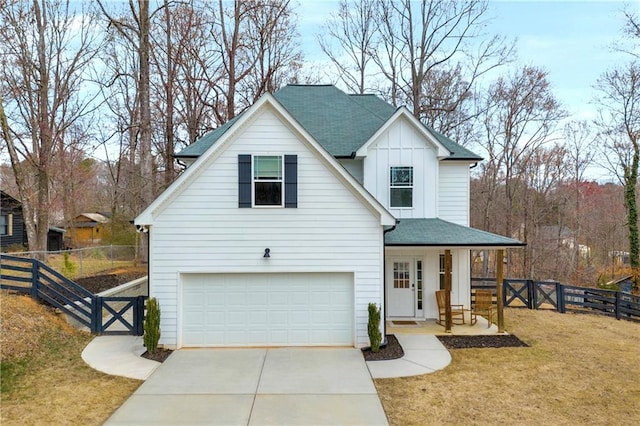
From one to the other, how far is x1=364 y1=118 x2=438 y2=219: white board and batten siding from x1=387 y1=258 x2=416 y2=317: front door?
163 centimetres

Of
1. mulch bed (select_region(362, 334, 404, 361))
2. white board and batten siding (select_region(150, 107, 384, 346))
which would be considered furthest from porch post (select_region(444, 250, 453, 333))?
white board and batten siding (select_region(150, 107, 384, 346))

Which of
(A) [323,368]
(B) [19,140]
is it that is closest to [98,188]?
(B) [19,140]

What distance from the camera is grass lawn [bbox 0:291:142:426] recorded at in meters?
6.57

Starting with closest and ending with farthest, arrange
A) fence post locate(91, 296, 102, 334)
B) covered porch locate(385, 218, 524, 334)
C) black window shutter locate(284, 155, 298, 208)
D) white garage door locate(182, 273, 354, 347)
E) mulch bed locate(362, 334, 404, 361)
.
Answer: mulch bed locate(362, 334, 404, 361)
black window shutter locate(284, 155, 298, 208)
white garage door locate(182, 273, 354, 347)
fence post locate(91, 296, 102, 334)
covered porch locate(385, 218, 524, 334)

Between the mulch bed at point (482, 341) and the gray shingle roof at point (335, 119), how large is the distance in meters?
5.59

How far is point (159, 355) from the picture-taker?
31.2 ft

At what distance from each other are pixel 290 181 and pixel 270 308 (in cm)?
334

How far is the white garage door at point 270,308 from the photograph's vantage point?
1035 cm

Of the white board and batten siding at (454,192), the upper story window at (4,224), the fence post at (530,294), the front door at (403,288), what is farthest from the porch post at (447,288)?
the upper story window at (4,224)

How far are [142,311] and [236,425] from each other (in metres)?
6.05

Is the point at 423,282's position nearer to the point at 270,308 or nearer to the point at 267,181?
the point at 270,308

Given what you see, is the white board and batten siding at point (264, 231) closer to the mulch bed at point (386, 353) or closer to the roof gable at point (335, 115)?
the mulch bed at point (386, 353)

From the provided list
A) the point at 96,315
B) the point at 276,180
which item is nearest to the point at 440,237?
the point at 276,180

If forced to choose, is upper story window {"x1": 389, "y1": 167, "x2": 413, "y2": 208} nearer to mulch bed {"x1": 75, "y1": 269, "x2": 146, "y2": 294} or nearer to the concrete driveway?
the concrete driveway
